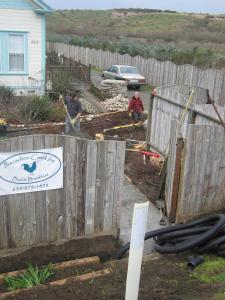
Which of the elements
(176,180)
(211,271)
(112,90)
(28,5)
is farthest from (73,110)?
(112,90)

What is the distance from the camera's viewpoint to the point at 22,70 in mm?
17469

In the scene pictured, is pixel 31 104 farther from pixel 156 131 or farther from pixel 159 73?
pixel 159 73

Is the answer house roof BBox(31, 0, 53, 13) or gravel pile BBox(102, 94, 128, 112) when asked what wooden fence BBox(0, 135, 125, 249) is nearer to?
gravel pile BBox(102, 94, 128, 112)

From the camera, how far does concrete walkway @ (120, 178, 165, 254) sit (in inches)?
259

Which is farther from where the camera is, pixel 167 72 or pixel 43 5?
pixel 167 72

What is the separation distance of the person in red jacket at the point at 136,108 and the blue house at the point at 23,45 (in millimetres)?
5060

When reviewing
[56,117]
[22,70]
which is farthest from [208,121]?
[22,70]

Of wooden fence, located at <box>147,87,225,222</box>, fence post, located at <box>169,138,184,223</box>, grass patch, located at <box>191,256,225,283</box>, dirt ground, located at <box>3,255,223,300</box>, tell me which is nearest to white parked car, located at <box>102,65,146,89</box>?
wooden fence, located at <box>147,87,225,222</box>

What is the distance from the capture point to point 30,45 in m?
17.2

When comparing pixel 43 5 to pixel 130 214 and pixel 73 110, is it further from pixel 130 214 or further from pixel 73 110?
pixel 130 214

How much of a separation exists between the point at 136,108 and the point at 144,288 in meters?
10.8

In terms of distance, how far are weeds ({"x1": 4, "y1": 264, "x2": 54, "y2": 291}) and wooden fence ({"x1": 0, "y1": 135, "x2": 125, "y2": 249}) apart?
28.8 inches

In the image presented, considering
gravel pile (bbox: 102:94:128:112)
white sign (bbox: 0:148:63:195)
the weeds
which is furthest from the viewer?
gravel pile (bbox: 102:94:128:112)

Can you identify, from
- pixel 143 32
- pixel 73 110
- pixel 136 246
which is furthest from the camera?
pixel 143 32
